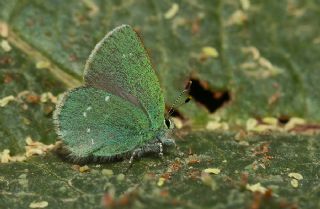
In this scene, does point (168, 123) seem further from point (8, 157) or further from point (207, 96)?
point (8, 157)

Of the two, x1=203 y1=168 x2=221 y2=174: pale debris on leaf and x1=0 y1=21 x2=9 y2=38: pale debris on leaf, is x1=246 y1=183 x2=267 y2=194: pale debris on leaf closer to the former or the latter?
x1=203 y1=168 x2=221 y2=174: pale debris on leaf

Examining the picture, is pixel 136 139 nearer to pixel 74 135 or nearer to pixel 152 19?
pixel 74 135

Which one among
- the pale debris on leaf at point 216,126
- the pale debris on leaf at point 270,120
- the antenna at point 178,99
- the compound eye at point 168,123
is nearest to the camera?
the compound eye at point 168,123

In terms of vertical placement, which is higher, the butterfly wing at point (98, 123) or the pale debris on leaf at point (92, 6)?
the pale debris on leaf at point (92, 6)

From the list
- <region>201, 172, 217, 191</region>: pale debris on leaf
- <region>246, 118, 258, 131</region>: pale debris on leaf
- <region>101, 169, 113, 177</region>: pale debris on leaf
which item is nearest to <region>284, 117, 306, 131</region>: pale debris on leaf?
<region>246, 118, 258, 131</region>: pale debris on leaf

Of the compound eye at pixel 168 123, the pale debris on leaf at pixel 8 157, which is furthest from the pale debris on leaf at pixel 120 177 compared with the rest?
the pale debris on leaf at pixel 8 157

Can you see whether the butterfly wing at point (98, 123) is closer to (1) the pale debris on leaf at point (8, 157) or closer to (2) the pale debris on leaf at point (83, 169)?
(2) the pale debris on leaf at point (83, 169)
